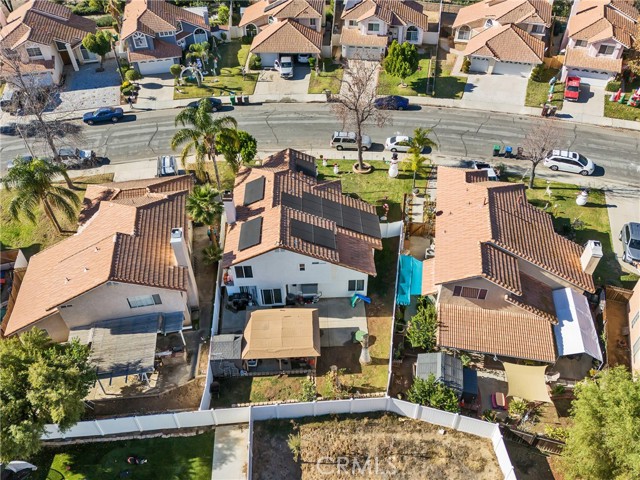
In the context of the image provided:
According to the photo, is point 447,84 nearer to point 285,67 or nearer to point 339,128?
point 339,128

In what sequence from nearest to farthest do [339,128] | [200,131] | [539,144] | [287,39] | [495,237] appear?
[495,237] < [200,131] < [539,144] < [339,128] < [287,39]

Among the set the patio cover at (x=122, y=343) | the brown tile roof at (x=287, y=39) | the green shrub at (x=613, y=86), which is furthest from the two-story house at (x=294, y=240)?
the green shrub at (x=613, y=86)

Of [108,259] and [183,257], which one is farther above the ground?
[108,259]

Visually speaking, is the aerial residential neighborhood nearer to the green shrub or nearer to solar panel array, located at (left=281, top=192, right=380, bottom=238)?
solar panel array, located at (left=281, top=192, right=380, bottom=238)

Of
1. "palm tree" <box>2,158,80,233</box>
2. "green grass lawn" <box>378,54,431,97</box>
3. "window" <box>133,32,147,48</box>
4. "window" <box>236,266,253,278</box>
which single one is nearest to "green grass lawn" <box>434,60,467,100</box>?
"green grass lawn" <box>378,54,431,97</box>

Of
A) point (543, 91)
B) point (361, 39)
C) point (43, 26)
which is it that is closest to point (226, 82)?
point (361, 39)

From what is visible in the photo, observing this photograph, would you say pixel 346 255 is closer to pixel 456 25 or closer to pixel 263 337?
pixel 263 337

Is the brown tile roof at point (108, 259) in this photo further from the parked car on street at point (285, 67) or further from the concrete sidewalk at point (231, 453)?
the parked car on street at point (285, 67)

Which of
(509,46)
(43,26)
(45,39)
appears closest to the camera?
(509,46)
